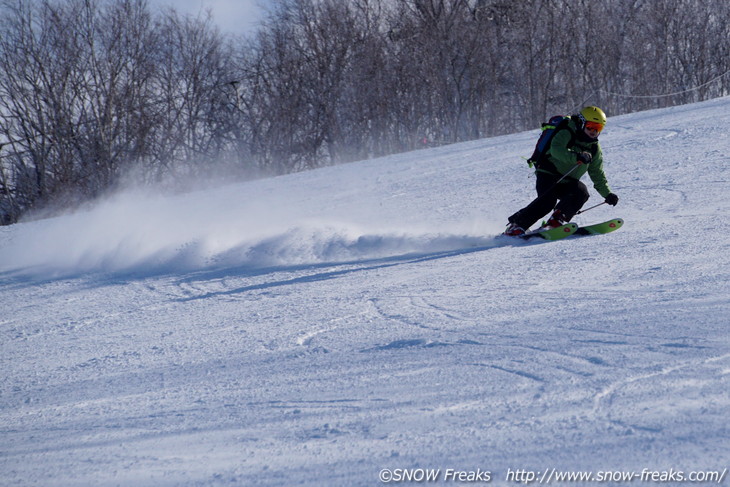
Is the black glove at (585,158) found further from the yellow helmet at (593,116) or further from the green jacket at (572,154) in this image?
the yellow helmet at (593,116)

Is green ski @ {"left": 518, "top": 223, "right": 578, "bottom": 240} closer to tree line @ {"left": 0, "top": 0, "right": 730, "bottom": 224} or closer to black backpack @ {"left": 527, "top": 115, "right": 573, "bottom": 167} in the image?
black backpack @ {"left": 527, "top": 115, "right": 573, "bottom": 167}

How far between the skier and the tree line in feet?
72.0

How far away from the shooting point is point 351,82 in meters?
30.6

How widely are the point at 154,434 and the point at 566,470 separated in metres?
1.82

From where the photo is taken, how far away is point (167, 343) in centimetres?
473

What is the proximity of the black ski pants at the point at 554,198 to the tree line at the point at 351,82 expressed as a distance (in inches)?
864

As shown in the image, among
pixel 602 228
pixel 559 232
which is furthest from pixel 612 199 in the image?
pixel 559 232

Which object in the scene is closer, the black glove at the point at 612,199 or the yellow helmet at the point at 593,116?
the yellow helmet at the point at 593,116

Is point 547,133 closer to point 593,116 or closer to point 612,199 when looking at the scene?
point 593,116

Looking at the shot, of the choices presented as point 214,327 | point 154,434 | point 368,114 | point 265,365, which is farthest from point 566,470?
point 368,114

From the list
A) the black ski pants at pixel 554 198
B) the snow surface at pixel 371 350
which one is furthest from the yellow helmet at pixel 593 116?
the snow surface at pixel 371 350

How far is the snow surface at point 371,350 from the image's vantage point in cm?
258

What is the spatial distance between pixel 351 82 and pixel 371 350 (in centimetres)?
2788

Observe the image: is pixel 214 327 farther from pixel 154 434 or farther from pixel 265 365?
pixel 154 434
